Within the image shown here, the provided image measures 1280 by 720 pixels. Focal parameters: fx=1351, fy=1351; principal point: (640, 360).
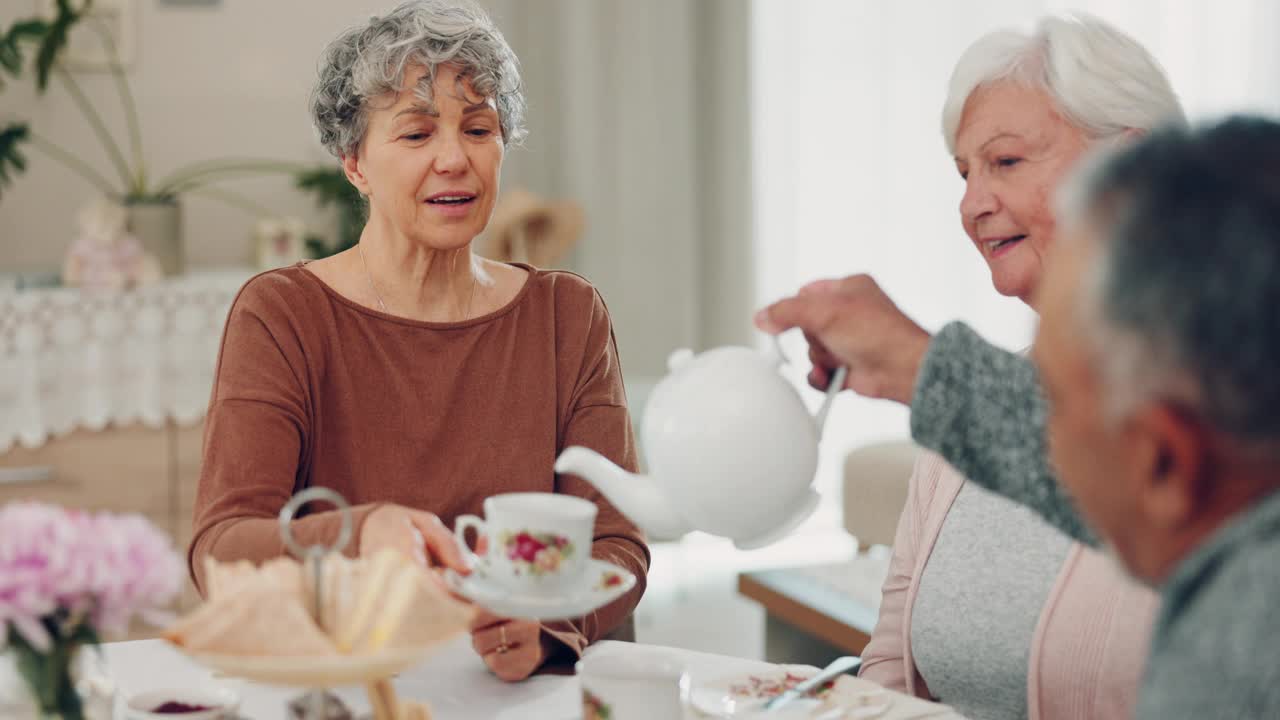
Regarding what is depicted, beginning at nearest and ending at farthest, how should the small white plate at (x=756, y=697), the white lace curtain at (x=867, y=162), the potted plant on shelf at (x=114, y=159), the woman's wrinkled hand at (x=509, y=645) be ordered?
the small white plate at (x=756, y=697)
the woman's wrinkled hand at (x=509, y=645)
the potted plant on shelf at (x=114, y=159)
the white lace curtain at (x=867, y=162)

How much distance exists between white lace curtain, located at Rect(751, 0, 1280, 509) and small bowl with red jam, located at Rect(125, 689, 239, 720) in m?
3.20

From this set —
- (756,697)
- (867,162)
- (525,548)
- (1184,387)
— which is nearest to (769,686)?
(756,697)

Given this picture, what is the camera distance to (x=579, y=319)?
1.87 m

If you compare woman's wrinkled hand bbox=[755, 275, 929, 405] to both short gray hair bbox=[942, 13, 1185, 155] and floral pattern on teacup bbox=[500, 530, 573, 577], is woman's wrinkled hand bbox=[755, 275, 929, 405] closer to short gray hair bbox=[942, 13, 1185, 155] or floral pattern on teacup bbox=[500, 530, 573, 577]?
floral pattern on teacup bbox=[500, 530, 573, 577]

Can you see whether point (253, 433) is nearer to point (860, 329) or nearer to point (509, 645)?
point (509, 645)

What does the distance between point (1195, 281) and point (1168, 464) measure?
94 millimetres

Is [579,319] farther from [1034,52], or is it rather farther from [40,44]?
[40,44]

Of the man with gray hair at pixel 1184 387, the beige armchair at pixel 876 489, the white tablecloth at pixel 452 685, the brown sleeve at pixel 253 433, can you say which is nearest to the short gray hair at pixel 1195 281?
the man with gray hair at pixel 1184 387

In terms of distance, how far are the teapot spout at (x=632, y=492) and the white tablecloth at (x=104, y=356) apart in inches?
107

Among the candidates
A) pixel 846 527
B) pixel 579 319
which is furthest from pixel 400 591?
pixel 846 527

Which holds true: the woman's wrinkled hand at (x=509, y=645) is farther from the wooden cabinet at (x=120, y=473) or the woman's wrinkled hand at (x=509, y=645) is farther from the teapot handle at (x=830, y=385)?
the wooden cabinet at (x=120, y=473)

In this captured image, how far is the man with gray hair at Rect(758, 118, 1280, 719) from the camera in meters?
0.59

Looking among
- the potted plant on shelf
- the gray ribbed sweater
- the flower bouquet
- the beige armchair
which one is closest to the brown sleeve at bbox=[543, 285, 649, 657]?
the flower bouquet

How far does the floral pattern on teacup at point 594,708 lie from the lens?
3.68ft
